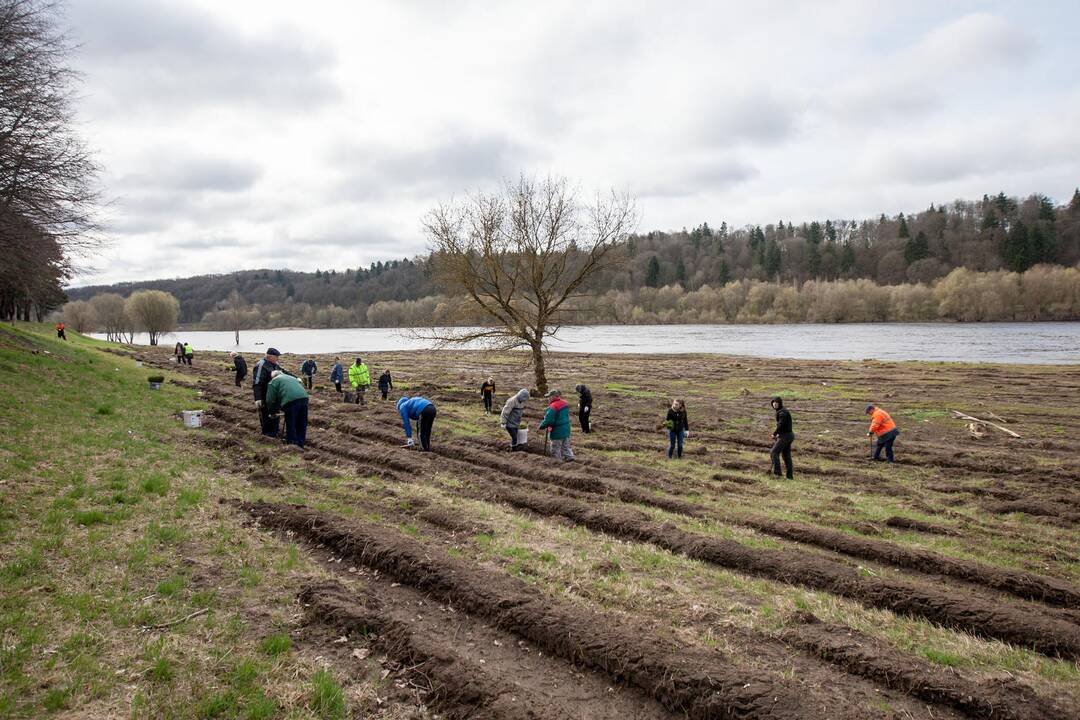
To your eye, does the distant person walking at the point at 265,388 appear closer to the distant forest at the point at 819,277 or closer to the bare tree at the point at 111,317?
the distant forest at the point at 819,277

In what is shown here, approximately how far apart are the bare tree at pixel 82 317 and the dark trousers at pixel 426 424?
306 ft

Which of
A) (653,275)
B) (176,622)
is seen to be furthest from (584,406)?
(653,275)

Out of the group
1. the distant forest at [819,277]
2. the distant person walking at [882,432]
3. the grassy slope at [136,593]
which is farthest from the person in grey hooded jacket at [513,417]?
the distant forest at [819,277]

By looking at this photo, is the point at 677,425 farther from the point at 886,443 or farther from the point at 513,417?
the point at 886,443

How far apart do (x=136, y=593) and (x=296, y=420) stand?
7684 millimetres

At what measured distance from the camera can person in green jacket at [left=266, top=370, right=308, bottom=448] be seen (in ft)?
42.2

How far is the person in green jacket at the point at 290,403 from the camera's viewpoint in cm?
1286

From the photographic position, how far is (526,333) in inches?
982

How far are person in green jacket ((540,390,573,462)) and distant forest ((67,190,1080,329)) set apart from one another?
46.9m

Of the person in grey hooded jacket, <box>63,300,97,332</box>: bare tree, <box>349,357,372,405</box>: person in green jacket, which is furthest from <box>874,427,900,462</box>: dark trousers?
<box>63,300,97,332</box>: bare tree

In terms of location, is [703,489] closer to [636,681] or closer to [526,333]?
[636,681]

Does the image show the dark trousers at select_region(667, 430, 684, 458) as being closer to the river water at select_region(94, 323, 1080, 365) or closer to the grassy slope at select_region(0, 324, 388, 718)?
the grassy slope at select_region(0, 324, 388, 718)

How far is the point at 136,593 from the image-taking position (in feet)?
18.2

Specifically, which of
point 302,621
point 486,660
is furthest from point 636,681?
point 302,621
